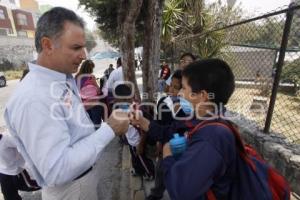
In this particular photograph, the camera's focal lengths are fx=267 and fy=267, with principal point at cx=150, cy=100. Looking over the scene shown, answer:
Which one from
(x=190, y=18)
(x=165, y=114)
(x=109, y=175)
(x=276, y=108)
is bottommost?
(x=276, y=108)

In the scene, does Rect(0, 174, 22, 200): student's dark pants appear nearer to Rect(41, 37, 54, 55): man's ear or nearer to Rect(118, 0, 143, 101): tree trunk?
Rect(41, 37, 54, 55): man's ear

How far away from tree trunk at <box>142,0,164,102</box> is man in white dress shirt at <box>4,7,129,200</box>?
8.68 feet

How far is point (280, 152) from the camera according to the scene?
2.92 metres

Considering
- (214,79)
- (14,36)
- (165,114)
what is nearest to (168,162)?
(214,79)

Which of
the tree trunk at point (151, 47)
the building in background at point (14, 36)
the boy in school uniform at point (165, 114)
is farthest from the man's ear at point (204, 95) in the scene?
the building in background at point (14, 36)

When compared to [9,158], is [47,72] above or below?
above

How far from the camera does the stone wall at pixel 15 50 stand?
32375mm

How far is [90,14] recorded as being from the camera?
8312 millimetres

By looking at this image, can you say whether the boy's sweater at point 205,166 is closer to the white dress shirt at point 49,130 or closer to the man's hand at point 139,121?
the white dress shirt at point 49,130

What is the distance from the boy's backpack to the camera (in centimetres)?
125

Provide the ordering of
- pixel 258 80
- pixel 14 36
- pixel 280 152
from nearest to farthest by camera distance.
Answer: pixel 280 152
pixel 258 80
pixel 14 36

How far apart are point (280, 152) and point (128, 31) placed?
8.27 feet

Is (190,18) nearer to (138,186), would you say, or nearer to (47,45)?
(138,186)

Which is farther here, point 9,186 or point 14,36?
point 14,36
